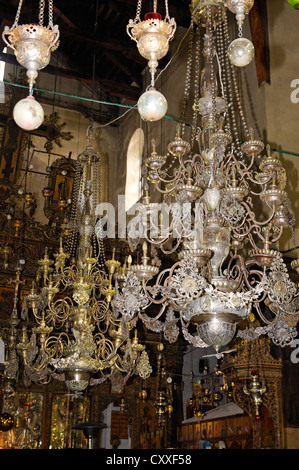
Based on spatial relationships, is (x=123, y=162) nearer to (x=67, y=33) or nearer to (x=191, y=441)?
(x=67, y=33)

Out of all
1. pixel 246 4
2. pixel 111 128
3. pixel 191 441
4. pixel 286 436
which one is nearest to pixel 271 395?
pixel 286 436

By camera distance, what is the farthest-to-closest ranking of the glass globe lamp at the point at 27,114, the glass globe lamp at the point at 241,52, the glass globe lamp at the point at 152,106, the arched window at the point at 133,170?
the arched window at the point at 133,170 < the glass globe lamp at the point at 241,52 < the glass globe lamp at the point at 152,106 < the glass globe lamp at the point at 27,114

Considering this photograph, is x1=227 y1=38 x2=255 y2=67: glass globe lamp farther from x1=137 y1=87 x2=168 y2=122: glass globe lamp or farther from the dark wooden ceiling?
the dark wooden ceiling

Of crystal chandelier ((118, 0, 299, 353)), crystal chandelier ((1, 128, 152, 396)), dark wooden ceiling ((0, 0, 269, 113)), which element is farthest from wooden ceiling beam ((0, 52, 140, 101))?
crystal chandelier ((118, 0, 299, 353))

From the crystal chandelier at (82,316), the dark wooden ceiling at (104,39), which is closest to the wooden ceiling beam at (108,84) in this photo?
the dark wooden ceiling at (104,39)

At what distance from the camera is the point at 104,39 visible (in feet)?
34.0

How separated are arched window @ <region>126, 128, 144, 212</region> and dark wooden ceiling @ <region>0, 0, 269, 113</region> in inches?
39.0

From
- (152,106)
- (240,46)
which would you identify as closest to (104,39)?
(240,46)

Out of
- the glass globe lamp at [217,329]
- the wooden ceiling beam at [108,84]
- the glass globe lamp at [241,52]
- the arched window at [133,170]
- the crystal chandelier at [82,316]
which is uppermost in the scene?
the wooden ceiling beam at [108,84]

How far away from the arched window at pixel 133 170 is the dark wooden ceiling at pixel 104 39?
0.99 meters

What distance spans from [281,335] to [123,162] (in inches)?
289

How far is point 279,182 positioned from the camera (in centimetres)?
488

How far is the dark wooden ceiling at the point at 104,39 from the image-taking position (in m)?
8.59

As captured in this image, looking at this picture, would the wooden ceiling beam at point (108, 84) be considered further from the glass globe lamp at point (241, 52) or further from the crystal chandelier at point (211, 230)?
the glass globe lamp at point (241, 52)
